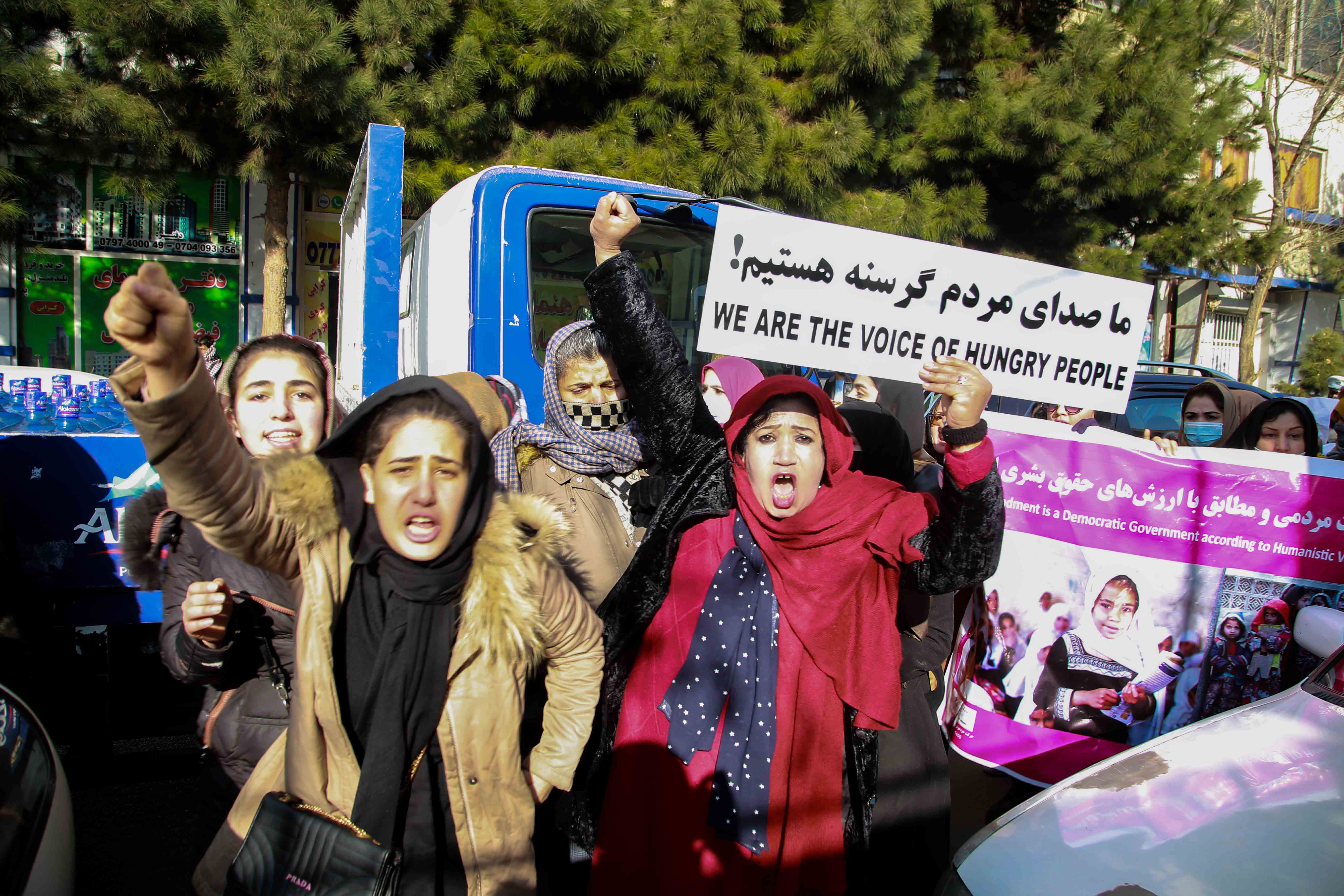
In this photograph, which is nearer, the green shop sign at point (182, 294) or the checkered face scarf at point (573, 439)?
the checkered face scarf at point (573, 439)

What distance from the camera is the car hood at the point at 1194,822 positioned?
1805 millimetres

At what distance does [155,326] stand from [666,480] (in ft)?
4.60

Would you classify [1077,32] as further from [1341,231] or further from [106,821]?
[1341,231]

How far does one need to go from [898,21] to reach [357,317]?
18.7 feet

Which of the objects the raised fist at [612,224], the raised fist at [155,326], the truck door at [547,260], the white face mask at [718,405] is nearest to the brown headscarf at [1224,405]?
the white face mask at [718,405]

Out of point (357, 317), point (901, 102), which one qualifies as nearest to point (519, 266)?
point (357, 317)

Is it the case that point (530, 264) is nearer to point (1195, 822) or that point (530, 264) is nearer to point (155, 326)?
point (155, 326)

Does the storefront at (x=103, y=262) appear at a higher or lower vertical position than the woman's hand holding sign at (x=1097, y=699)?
higher

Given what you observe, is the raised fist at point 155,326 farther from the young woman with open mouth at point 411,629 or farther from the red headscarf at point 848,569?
the red headscarf at point 848,569

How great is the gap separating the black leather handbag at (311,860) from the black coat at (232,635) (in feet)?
1.41

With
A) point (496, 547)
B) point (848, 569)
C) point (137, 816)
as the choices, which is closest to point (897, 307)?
point (848, 569)

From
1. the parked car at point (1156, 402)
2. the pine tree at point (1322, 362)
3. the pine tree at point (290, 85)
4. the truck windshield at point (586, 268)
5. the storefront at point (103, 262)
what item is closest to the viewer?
the truck windshield at point (586, 268)

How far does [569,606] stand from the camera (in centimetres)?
205

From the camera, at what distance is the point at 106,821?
3520 mm
